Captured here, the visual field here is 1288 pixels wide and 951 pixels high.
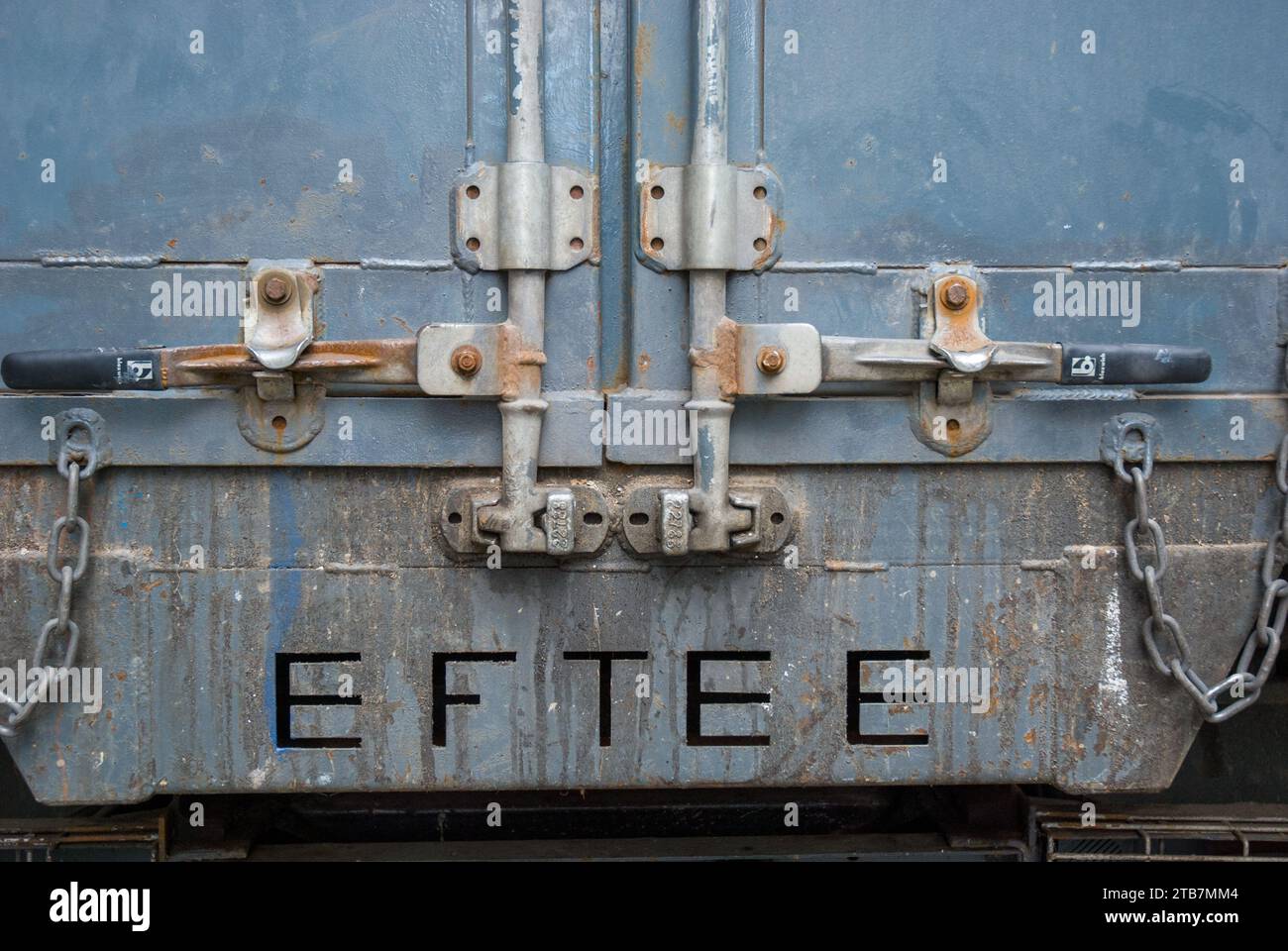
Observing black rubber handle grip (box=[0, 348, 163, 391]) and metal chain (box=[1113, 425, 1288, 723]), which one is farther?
metal chain (box=[1113, 425, 1288, 723])

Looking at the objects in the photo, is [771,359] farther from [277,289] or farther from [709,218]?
[277,289]

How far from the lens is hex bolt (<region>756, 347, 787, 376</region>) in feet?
7.31

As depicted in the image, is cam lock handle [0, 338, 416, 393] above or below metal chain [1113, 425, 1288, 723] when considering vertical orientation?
above

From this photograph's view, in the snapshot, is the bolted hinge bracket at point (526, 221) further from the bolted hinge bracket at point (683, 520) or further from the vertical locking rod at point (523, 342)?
the bolted hinge bracket at point (683, 520)

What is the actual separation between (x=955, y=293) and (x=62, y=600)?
1.75 m

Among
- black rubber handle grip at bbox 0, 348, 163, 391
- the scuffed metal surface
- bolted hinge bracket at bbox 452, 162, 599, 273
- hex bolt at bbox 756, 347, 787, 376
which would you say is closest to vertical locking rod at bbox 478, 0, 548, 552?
bolted hinge bracket at bbox 452, 162, 599, 273

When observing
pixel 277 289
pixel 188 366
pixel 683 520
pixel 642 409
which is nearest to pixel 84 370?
pixel 188 366

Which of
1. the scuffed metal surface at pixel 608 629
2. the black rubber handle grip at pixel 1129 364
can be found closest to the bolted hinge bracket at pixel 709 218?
the scuffed metal surface at pixel 608 629

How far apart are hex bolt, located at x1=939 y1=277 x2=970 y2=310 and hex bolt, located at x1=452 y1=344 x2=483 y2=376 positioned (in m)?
0.88

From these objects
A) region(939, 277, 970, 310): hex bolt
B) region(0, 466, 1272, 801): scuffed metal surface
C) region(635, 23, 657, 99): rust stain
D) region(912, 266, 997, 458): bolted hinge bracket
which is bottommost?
region(0, 466, 1272, 801): scuffed metal surface

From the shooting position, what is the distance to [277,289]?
224 cm

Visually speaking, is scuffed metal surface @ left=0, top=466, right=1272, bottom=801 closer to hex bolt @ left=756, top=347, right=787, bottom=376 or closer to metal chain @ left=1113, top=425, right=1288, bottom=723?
metal chain @ left=1113, top=425, right=1288, bottom=723

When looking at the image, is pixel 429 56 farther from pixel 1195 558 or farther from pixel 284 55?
pixel 1195 558

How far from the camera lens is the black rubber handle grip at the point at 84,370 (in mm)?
2184
